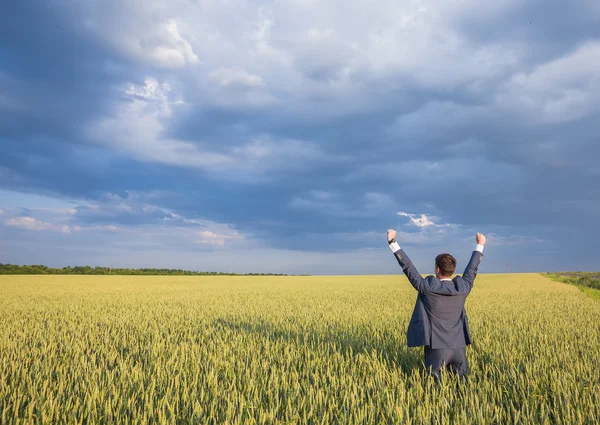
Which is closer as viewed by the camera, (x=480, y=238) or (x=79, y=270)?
(x=480, y=238)

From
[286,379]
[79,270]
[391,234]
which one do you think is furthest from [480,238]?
[79,270]

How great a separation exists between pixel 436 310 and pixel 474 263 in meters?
0.83

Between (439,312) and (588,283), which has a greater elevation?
(439,312)

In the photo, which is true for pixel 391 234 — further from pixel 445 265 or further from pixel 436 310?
pixel 436 310

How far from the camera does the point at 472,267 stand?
4.99 metres

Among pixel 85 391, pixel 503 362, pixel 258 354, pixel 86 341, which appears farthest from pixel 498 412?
pixel 86 341

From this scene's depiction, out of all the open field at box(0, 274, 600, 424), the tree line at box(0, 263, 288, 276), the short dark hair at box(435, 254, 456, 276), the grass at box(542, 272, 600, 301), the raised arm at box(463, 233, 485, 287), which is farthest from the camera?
the tree line at box(0, 263, 288, 276)

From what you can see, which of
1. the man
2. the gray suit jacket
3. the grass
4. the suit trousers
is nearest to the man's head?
the man

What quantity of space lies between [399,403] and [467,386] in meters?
1.24

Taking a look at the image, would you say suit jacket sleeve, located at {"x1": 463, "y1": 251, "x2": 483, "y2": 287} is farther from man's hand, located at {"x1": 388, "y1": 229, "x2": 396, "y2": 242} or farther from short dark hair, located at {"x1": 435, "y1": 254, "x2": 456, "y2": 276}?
man's hand, located at {"x1": 388, "y1": 229, "x2": 396, "y2": 242}

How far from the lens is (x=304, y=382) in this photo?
491 cm

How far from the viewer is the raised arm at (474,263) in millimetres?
4915

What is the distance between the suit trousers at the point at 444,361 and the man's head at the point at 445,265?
3.09ft

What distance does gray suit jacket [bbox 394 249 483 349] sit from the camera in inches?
183
